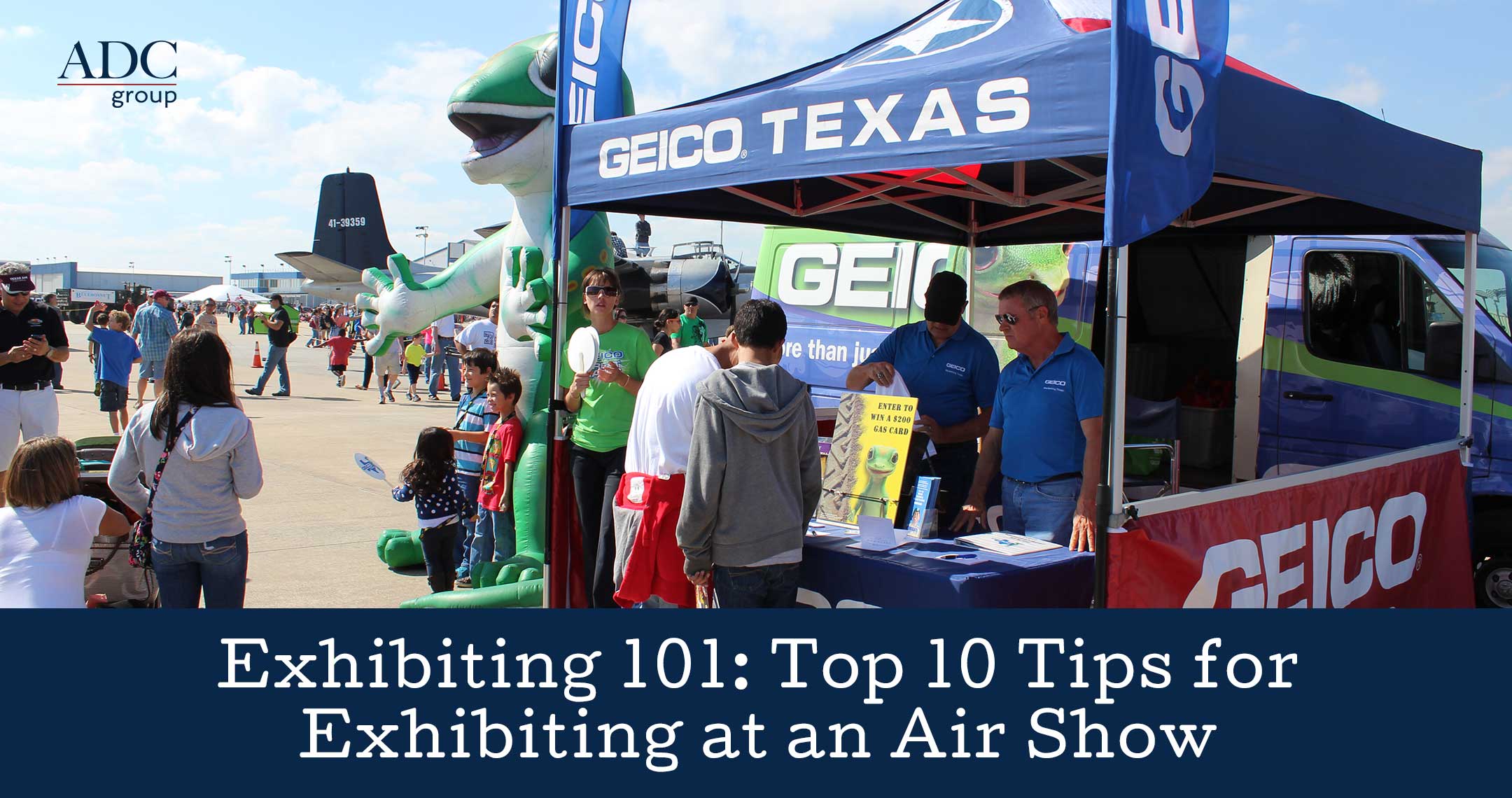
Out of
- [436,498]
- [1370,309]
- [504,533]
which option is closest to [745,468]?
[436,498]

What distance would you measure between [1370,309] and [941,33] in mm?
3639

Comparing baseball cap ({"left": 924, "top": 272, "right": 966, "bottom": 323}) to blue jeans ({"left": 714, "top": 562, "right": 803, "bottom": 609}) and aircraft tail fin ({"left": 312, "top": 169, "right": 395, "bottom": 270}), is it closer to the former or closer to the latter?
blue jeans ({"left": 714, "top": 562, "right": 803, "bottom": 609})

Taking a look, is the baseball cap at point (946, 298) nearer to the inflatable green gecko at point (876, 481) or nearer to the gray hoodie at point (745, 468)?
the inflatable green gecko at point (876, 481)

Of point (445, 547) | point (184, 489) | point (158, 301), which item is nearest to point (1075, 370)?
point (184, 489)

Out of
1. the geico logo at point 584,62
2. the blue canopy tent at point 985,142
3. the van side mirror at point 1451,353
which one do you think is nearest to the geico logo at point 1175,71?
the blue canopy tent at point 985,142

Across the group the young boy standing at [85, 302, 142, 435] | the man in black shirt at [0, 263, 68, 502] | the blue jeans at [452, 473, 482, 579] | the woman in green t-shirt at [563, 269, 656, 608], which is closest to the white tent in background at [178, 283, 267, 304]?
the young boy standing at [85, 302, 142, 435]

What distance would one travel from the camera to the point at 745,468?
10.6 ft

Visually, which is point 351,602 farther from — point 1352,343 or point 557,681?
point 1352,343

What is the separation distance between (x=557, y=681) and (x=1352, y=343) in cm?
512

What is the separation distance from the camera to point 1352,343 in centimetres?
599

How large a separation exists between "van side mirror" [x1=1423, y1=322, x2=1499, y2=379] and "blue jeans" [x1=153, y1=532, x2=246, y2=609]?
18.9 feet

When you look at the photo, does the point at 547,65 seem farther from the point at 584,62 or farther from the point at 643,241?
the point at 643,241

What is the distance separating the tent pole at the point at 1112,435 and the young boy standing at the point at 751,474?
881 mm

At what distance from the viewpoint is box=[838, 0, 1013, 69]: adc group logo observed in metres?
3.55
